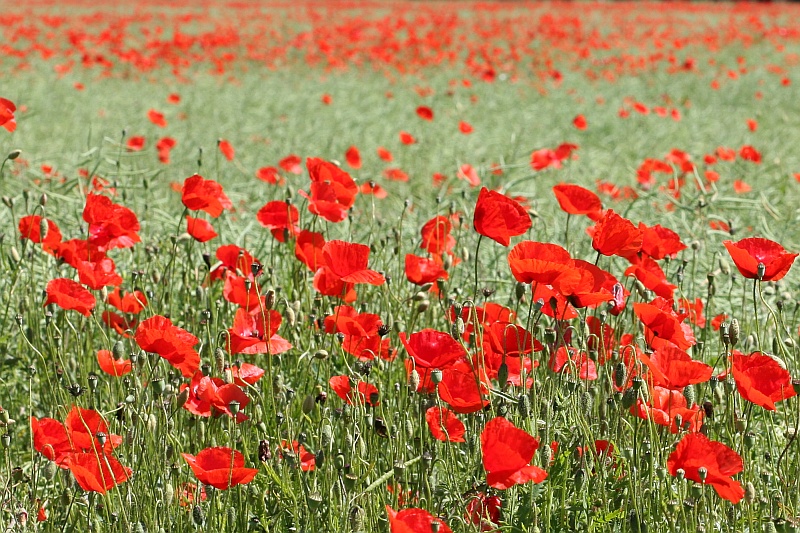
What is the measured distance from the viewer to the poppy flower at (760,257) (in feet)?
5.50

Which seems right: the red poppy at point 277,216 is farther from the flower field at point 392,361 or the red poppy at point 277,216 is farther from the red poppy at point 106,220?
the red poppy at point 106,220

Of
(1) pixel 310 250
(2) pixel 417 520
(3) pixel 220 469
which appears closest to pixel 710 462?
(2) pixel 417 520

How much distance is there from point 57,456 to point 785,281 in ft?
8.34

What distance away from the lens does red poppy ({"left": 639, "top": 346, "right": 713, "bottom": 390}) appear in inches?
59.6

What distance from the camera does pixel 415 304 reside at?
7.98 ft

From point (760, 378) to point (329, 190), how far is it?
109 cm

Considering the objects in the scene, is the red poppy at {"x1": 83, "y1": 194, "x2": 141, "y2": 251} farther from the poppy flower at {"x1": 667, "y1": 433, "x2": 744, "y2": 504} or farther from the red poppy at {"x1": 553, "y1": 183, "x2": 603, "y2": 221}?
the poppy flower at {"x1": 667, "y1": 433, "x2": 744, "y2": 504}

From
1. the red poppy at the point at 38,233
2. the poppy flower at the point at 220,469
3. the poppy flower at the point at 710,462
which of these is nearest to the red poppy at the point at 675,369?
the poppy flower at the point at 710,462

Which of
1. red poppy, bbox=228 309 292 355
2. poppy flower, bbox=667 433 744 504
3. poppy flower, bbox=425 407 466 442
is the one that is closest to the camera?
poppy flower, bbox=667 433 744 504

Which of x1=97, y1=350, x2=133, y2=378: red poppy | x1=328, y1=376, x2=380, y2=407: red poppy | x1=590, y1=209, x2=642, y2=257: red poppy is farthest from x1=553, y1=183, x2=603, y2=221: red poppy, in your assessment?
x1=97, y1=350, x2=133, y2=378: red poppy

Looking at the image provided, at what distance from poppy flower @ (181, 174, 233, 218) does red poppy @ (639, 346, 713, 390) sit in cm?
102

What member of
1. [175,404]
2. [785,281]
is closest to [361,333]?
[175,404]

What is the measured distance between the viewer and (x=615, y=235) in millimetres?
1730

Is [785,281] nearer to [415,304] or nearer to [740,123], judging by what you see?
[415,304]
